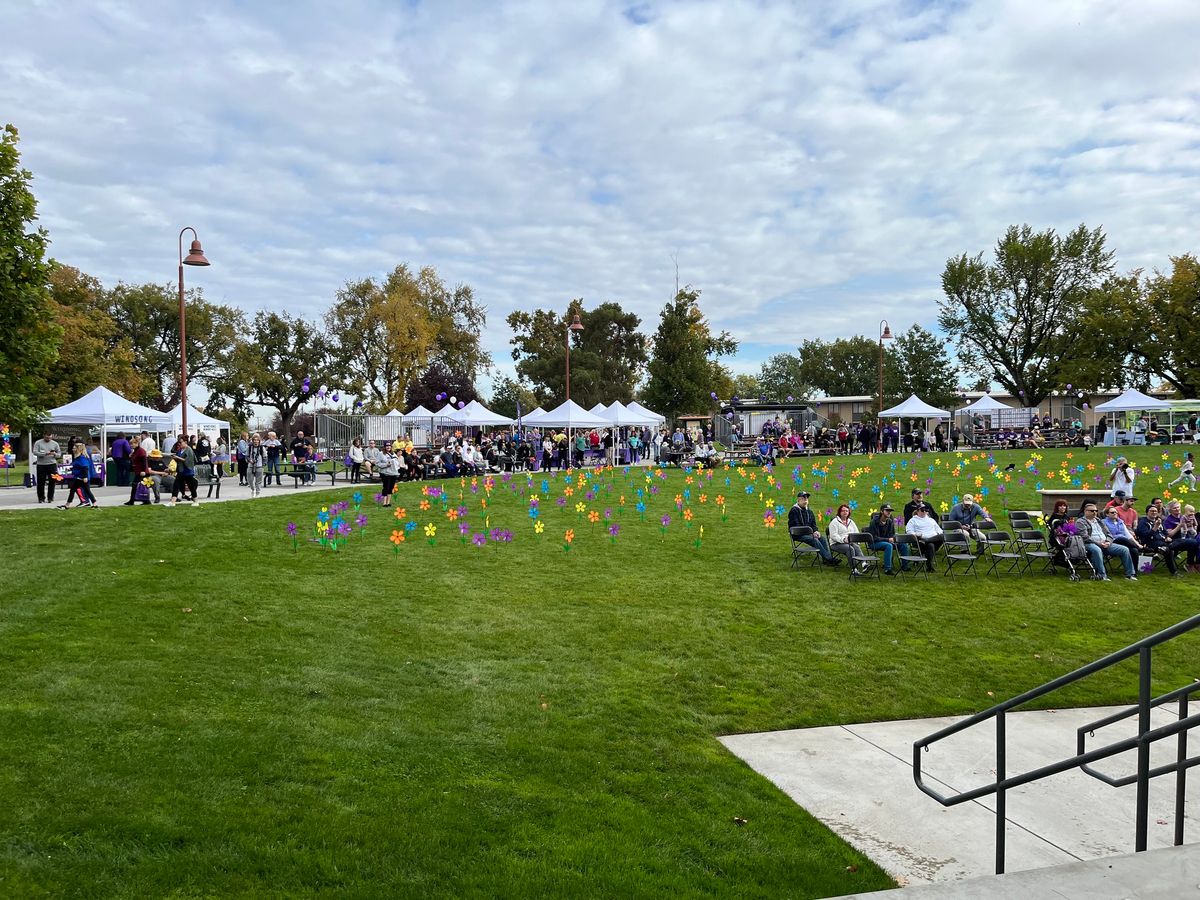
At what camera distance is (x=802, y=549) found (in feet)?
47.9

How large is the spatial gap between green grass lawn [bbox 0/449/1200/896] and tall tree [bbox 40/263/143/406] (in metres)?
31.9

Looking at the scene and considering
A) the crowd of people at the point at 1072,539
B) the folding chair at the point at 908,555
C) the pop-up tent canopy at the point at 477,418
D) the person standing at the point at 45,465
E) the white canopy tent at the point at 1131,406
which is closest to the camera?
the crowd of people at the point at 1072,539

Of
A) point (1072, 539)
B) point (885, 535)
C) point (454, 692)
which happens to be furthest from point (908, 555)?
point (454, 692)

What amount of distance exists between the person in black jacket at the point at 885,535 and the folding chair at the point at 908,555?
0.36 ft

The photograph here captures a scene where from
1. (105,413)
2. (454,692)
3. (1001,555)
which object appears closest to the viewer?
(454,692)

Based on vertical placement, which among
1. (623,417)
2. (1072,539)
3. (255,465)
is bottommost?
(1072,539)

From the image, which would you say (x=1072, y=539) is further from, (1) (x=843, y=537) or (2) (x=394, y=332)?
(2) (x=394, y=332)

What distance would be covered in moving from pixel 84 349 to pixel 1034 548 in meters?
44.3

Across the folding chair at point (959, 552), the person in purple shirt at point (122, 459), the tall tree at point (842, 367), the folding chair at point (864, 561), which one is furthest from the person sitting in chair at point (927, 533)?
the tall tree at point (842, 367)

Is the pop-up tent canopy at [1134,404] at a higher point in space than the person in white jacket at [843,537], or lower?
higher

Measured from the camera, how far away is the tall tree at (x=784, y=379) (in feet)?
332

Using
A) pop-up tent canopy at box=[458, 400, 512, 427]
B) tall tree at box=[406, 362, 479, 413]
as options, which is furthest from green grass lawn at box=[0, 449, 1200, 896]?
tall tree at box=[406, 362, 479, 413]

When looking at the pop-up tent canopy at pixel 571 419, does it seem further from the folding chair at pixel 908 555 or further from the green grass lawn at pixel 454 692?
the folding chair at pixel 908 555

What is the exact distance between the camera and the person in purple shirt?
22.2m
